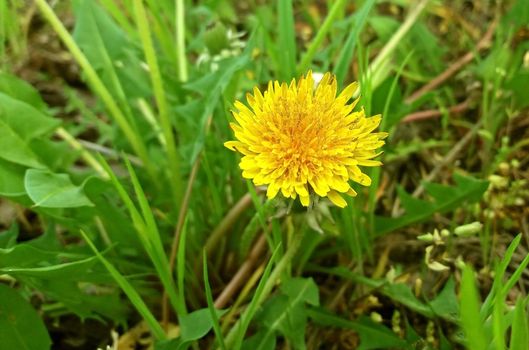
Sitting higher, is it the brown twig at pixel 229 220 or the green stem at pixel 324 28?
the green stem at pixel 324 28

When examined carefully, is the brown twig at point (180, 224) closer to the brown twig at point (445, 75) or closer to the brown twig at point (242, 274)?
the brown twig at point (242, 274)

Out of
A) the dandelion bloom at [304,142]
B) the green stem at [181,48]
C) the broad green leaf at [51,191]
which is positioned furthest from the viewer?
the green stem at [181,48]

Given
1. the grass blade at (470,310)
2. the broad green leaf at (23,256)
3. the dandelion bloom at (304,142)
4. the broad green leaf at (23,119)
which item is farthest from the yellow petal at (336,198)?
the broad green leaf at (23,119)

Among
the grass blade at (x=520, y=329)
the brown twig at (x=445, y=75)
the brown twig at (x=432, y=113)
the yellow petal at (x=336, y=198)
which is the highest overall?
the brown twig at (x=445, y=75)

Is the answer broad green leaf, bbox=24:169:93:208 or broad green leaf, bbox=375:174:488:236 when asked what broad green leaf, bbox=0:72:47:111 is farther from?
broad green leaf, bbox=375:174:488:236

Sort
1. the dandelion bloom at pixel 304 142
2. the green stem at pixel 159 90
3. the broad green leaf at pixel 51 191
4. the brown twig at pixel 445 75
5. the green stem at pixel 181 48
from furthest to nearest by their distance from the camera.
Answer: the brown twig at pixel 445 75
the green stem at pixel 181 48
the green stem at pixel 159 90
the broad green leaf at pixel 51 191
the dandelion bloom at pixel 304 142

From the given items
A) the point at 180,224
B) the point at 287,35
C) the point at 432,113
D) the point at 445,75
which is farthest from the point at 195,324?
the point at 445,75

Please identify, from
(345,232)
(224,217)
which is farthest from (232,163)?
(345,232)
